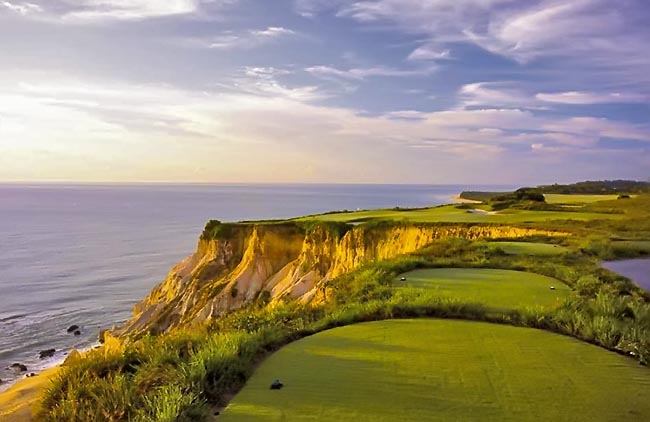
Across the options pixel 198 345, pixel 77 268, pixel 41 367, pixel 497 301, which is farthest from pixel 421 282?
pixel 77 268

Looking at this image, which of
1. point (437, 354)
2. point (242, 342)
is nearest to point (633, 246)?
point (437, 354)

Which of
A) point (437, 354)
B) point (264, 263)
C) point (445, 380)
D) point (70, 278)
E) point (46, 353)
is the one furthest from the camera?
point (70, 278)

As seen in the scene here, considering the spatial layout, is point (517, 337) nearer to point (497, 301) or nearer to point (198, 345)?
point (497, 301)

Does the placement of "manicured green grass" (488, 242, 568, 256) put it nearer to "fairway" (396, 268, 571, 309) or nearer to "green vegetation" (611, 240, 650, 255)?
"green vegetation" (611, 240, 650, 255)

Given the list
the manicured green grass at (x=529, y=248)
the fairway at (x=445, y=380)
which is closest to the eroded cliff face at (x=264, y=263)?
the manicured green grass at (x=529, y=248)

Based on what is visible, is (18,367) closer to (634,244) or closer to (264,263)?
(264,263)

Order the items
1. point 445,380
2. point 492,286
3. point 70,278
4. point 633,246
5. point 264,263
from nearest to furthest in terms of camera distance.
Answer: point 445,380 < point 492,286 < point 633,246 < point 264,263 < point 70,278
